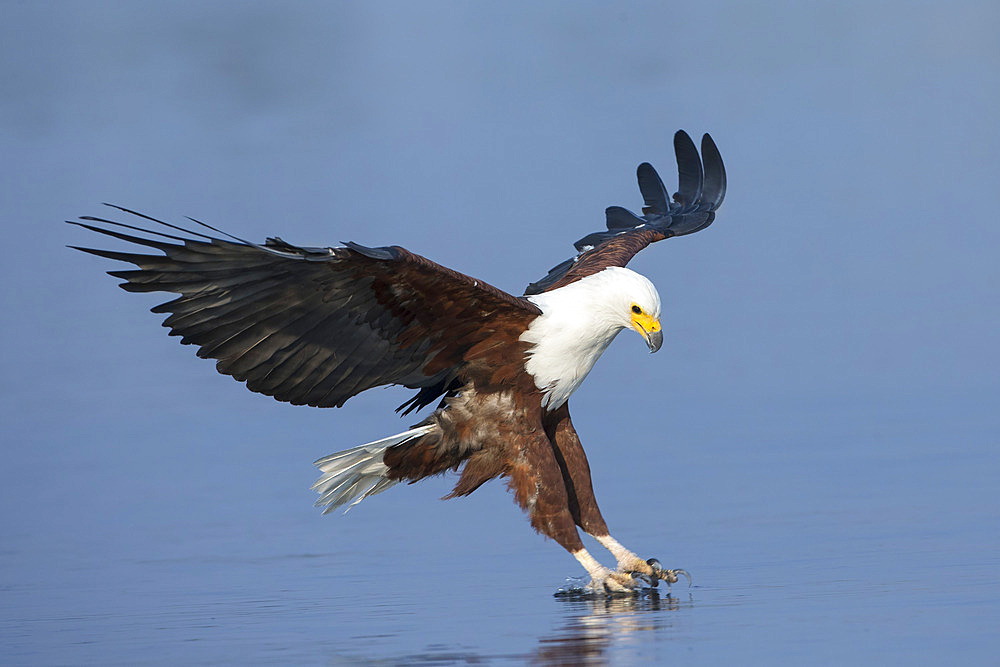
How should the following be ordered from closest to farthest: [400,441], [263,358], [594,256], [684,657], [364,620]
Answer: [684,657] < [364,620] < [263,358] < [400,441] < [594,256]

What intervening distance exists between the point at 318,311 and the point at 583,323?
3.89 ft

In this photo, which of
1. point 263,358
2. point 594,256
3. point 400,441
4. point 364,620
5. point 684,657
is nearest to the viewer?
point 684,657

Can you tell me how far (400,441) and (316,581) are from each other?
823 millimetres

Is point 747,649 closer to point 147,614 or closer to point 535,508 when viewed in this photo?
point 535,508

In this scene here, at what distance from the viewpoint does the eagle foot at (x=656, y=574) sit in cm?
615

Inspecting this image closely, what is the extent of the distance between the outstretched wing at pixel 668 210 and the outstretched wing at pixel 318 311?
1.43 m

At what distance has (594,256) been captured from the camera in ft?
24.5

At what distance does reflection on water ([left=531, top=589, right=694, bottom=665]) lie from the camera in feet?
15.6

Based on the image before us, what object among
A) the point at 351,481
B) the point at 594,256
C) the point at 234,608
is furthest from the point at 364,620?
the point at 594,256

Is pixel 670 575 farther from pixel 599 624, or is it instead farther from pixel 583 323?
pixel 583 323

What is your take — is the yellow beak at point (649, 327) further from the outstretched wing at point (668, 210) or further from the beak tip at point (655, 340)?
the outstretched wing at point (668, 210)

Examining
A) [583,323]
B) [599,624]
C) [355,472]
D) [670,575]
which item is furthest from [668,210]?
[599,624]

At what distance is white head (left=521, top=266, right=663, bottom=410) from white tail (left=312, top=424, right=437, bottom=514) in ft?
1.94

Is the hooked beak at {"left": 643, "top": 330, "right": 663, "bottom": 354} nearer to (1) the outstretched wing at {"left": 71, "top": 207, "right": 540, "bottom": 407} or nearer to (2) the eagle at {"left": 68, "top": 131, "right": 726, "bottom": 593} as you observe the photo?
(2) the eagle at {"left": 68, "top": 131, "right": 726, "bottom": 593}
